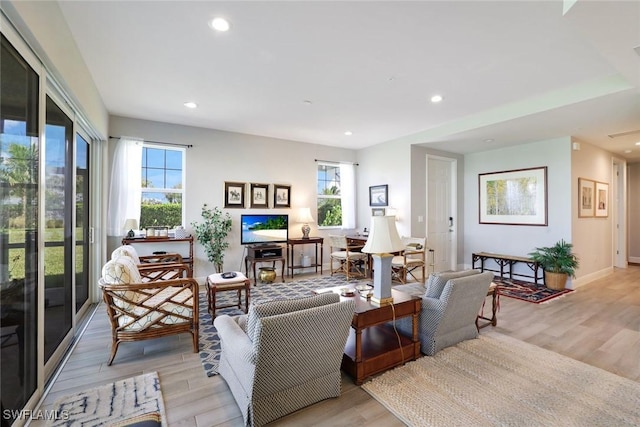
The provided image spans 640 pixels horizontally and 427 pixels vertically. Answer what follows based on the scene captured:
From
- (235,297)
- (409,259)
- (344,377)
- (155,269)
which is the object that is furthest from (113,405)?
(409,259)

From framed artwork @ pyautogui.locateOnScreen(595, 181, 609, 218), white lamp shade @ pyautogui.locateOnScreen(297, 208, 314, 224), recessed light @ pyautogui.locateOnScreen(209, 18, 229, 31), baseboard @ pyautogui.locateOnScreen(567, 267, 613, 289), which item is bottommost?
baseboard @ pyautogui.locateOnScreen(567, 267, 613, 289)

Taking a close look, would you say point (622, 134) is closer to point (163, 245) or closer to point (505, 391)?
point (505, 391)

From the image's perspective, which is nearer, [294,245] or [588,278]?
[588,278]

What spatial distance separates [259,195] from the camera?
5.70m

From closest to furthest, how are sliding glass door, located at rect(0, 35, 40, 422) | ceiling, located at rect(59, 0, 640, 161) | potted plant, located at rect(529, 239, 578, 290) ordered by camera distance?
sliding glass door, located at rect(0, 35, 40, 422) → ceiling, located at rect(59, 0, 640, 161) → potted plant, located at rect(529, 239, 578, 290)

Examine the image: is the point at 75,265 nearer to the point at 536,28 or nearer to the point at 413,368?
the point at 413,368

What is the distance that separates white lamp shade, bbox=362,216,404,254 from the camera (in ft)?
7.94

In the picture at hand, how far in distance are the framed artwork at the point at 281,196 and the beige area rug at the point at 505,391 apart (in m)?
4.07

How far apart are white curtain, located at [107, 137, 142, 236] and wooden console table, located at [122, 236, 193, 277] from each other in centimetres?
31

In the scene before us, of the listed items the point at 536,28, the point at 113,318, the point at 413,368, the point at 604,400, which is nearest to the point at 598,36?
the point at 536,28

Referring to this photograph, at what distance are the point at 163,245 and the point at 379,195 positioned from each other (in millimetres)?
4252

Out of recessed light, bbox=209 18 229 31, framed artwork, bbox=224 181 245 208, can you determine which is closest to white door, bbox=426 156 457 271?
framed artwork, bbox=224 181 245 208

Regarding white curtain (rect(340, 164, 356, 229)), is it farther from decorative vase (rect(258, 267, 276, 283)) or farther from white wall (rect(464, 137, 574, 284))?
white wall (rect(464, 137, 574, 284))

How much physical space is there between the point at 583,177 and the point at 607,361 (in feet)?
13.0
